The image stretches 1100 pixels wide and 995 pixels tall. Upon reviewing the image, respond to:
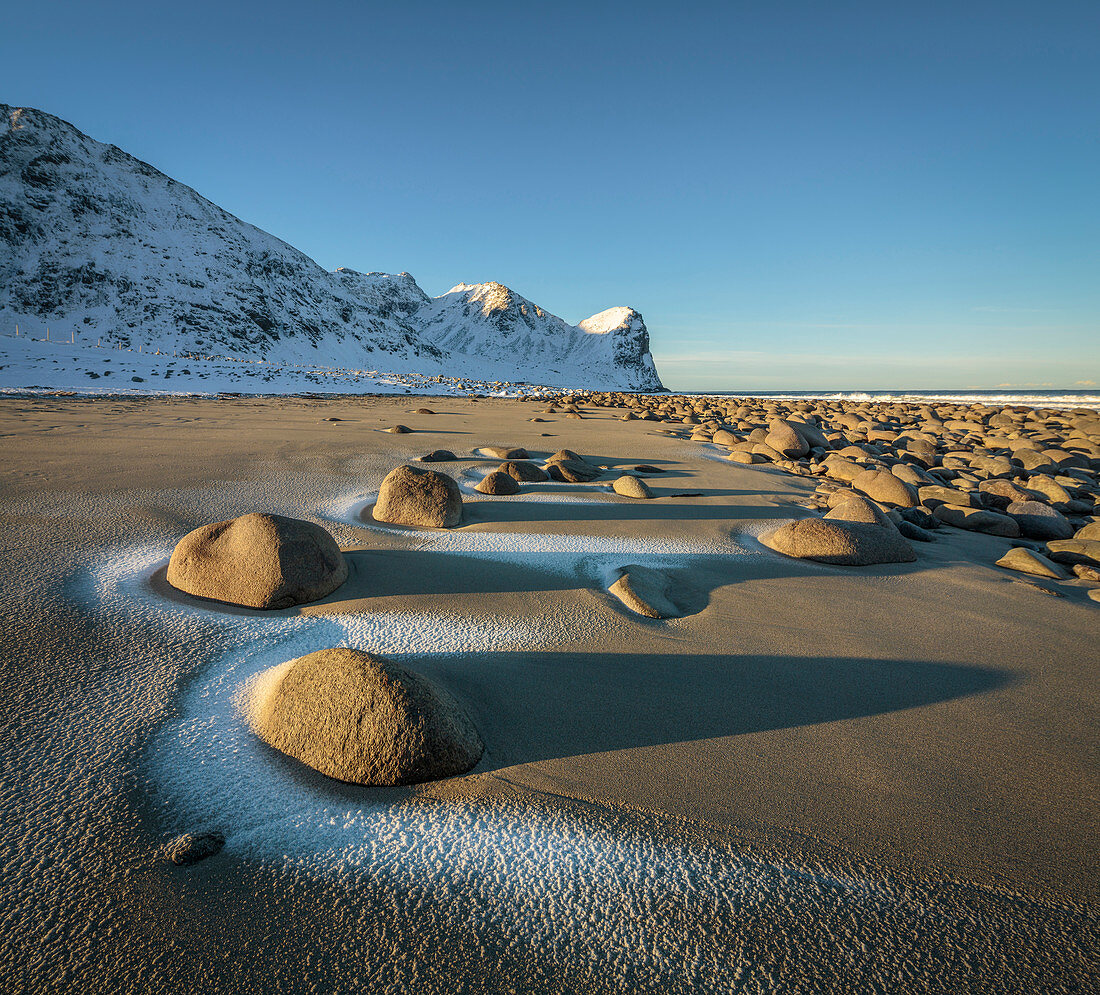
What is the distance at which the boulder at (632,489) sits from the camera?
4.65m

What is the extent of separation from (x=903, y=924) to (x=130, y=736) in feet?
6.53

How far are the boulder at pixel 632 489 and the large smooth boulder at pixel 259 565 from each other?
8.82ft

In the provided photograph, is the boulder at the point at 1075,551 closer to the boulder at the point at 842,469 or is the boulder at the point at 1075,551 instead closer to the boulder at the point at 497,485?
the boulder at the point at 842,469

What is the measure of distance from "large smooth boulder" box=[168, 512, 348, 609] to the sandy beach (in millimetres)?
114

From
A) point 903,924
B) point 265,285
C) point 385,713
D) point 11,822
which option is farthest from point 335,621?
point 265,285

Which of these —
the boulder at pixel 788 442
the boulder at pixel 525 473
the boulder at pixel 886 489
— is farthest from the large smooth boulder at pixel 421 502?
the boulder at pixel 788 442

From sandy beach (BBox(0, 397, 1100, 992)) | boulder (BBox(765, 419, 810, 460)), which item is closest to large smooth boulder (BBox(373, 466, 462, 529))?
sandy beach (BBox(0, 397, 1100, 992))

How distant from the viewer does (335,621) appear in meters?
2.32

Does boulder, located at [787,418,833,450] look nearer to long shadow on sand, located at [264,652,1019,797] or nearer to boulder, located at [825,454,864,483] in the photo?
boulder, located at [825,454,864,483]

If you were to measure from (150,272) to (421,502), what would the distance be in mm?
50192

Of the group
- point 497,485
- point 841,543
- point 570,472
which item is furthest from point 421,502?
point 841,543

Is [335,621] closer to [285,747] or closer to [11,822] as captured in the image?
[285,747]

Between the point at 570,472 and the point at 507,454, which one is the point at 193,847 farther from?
the point at 507,454

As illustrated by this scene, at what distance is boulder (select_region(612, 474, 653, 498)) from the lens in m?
4.65
